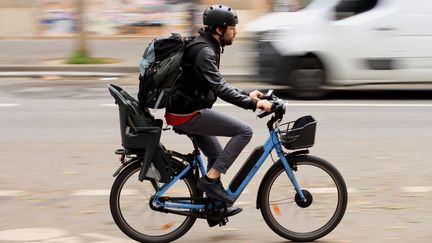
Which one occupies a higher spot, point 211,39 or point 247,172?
point 211,39

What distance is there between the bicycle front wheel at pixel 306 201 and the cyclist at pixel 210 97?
29 cm

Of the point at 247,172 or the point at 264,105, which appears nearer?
the point at 264,105

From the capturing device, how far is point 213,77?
4922 millimetres

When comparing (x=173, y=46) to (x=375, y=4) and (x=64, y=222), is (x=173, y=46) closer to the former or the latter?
(x=64, y=222)

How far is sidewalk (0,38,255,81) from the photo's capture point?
52.0 ft

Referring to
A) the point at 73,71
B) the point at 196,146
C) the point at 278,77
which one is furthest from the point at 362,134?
the point at 73,71

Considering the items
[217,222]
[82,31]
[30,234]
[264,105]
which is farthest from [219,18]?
[82,31]

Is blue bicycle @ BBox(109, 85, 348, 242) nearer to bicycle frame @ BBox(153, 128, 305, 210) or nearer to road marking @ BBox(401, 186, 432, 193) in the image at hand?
bicycle frame @ BBox(153, 128, 305, 210)

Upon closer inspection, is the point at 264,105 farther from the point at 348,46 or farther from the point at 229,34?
the point at 348,46

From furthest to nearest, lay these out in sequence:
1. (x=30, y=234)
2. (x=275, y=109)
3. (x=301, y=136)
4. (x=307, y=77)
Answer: (x=307, y=77), (x=30, y=234), (x=301, y=136), (x=275, y=109)

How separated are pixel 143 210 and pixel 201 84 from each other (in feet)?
3.16

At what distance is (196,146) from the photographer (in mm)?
5293

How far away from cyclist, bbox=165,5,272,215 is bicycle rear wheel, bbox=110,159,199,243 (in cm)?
19

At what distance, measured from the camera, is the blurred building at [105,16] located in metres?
21.4
